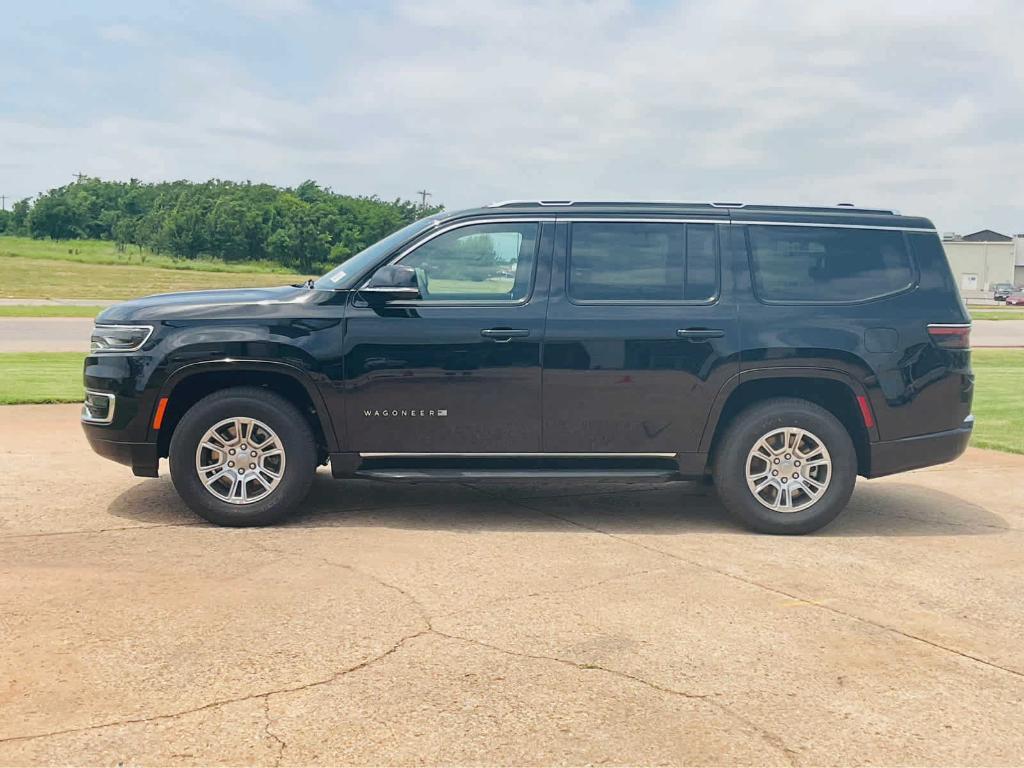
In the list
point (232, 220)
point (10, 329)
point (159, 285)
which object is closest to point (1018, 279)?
point (232, 220)

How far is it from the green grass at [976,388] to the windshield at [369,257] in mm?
6385

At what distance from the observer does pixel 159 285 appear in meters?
57.6

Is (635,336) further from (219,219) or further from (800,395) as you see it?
(219,219)

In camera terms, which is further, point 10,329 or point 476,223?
point 10,329

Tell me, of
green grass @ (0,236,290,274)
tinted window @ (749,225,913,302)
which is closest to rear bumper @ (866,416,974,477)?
tinted window @ (749,225,913,302)

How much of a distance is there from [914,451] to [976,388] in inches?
369

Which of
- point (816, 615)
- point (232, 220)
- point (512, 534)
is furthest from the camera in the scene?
point (232, 220)

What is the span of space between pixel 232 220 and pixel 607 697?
3859 inches

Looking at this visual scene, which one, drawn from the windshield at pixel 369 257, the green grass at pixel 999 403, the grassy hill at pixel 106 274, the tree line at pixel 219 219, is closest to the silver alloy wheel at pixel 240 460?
the windshield at pixel 369 257

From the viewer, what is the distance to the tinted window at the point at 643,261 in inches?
254

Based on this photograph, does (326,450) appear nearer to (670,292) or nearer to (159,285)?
(670,292)

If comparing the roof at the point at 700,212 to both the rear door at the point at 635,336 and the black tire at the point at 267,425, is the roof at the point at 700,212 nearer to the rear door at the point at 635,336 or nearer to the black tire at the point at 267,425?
the rear door at the point at 635,336

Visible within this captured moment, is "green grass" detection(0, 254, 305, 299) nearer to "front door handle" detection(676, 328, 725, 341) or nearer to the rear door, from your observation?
the rear door

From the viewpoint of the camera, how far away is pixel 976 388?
14.9 m
